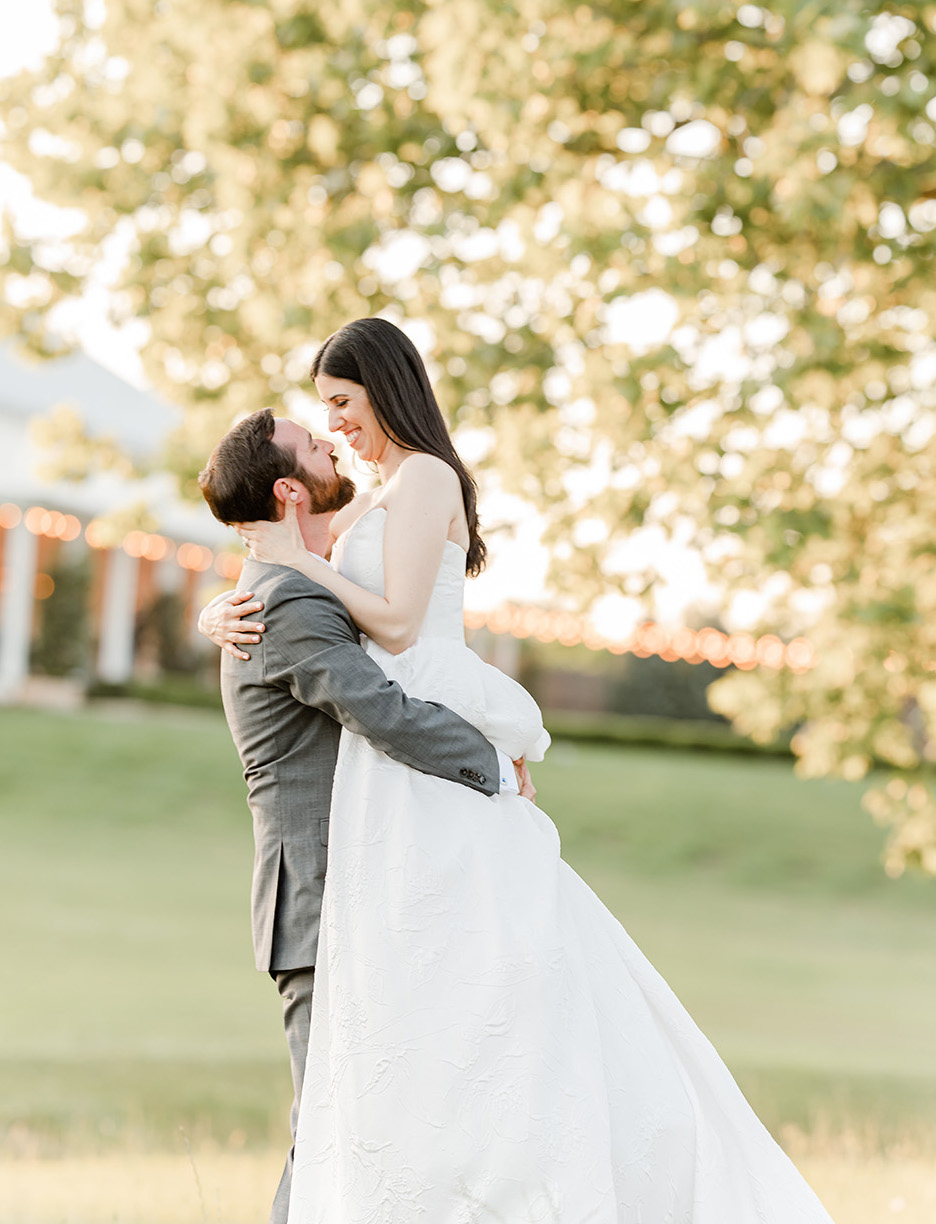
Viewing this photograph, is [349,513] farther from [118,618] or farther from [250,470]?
[118,618]

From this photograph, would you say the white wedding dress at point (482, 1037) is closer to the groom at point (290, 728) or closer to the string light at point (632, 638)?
the groom at point (290, 728)

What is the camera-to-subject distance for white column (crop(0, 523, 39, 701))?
Result: 2492 centimetres

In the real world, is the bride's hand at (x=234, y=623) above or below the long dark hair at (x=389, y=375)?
below

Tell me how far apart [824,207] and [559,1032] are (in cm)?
413

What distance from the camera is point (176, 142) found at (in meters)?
8.29

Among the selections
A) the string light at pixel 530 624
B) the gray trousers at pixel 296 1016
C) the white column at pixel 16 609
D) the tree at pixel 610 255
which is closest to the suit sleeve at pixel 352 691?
the gray trousers at pixel 296 1016

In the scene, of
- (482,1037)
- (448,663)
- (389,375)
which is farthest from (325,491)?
(482,1037)

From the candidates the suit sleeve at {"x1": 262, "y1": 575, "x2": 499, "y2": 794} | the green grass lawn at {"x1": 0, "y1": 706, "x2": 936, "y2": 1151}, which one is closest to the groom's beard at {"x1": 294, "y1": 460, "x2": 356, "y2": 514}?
the suit sleeve at {"x1": 262, "y1": 575, "x2": 499, "y2": 794}

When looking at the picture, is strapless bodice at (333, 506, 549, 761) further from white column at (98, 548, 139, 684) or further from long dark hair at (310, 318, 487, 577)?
white column at (98, 548, 139, 684)

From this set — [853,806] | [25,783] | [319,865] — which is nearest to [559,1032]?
[319,865]

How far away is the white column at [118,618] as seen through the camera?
28000 millimetres

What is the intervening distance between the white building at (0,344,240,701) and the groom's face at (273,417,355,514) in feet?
62.3

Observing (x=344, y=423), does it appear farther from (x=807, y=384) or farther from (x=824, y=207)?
(x=807, y=384)

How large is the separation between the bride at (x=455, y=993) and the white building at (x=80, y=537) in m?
19.1
